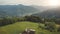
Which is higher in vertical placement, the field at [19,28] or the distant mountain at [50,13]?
the distant mountain at [50,13]

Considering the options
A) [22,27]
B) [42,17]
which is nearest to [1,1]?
[22,27]

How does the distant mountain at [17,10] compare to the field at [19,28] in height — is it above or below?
above

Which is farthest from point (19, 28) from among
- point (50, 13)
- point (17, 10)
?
point (50, 13)

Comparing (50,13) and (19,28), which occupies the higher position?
(50,13)

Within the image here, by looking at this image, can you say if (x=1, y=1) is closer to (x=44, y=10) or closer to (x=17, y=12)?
(x=17, y=12)

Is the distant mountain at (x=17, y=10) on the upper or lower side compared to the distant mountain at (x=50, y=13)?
upper

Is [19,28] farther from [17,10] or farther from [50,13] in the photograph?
[50,13]

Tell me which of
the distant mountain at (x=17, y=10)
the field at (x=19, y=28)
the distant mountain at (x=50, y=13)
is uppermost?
the distant mountain at (x=17, y=10)

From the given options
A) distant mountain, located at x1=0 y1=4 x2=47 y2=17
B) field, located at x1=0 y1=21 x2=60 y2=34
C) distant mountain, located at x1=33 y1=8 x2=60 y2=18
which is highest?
distant mountain, located at x1=0 y1=4 x2=47 y2=17
